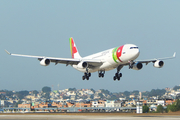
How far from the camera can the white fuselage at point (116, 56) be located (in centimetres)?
5503

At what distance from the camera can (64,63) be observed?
6750cm

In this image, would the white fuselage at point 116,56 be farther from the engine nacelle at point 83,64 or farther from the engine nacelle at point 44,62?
the engine nacelle at point 44,62

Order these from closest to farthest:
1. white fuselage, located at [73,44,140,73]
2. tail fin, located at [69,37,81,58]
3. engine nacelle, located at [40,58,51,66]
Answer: white fuselage, located at [73,44,140,73] < engine nacelle, located at [40,58,51,66] < tail fin, located at [69,37,81,58]

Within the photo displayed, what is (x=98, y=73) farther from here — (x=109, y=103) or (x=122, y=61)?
(x=109, y=103)

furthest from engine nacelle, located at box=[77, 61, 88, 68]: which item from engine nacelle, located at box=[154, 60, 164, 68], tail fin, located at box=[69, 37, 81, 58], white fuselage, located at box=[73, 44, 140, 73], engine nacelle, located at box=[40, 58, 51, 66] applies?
tail fin, located at box=[69, 37, 81, 58]

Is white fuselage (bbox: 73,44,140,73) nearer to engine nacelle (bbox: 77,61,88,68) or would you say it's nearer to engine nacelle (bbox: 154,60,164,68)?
engine nacelle (bbox: 77,61,88,68)

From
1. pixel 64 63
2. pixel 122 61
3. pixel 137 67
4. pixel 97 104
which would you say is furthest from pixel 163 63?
pixel 97 104

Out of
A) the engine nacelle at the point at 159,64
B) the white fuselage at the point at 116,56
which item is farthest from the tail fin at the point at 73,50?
the engine nacelle at the point at 159,64

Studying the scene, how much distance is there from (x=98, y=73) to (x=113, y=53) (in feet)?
30.2

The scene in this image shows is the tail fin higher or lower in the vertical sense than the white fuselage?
higher

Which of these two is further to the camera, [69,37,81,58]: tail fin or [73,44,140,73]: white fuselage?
[69,37,81,58]: tail fin

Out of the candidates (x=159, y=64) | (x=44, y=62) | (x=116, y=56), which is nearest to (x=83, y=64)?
(x=44, y=62)

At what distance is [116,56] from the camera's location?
57344mm

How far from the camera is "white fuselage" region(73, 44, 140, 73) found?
181 feet
